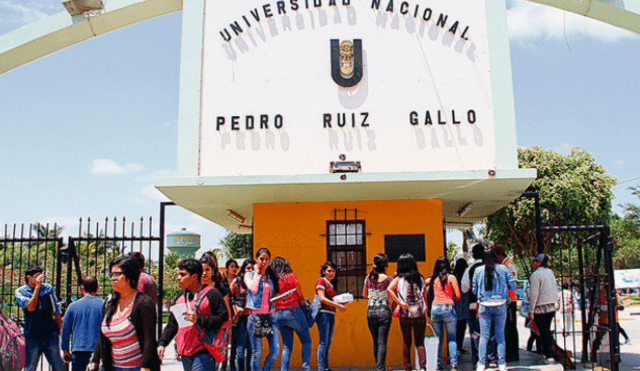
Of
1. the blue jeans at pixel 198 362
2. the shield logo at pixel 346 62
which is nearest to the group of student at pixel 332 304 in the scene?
the blue jeans at pixel 198 362

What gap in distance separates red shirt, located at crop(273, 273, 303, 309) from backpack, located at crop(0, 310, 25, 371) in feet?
9.80

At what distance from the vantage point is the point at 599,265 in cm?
838

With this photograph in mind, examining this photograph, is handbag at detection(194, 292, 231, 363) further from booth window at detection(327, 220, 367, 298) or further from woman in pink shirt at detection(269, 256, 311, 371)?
booth window at detection(327, 220, 367, 298)

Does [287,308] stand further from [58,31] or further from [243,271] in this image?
[58,31]

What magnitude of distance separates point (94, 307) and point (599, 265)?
6.78m

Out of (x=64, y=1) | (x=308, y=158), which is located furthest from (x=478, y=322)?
(x=64, y=1)

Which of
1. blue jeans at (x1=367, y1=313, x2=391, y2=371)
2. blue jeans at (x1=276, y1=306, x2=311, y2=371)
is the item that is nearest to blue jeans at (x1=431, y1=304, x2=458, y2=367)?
blue jeans at (x1=367, y1=313, x2=391, y2=371)

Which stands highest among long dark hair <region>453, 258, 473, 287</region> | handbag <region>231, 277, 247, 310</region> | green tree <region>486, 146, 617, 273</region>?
green tree <region>486, 146, 617, 273</region>

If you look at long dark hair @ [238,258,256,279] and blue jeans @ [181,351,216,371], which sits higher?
long dark hair @ [238,258,256,279]

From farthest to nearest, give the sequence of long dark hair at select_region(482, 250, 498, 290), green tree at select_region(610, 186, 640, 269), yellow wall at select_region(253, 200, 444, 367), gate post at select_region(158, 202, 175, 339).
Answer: green tree at select_region(610, 186, 640, 269) < yellow wall at select_region(253, 200, 444, 367) < gate post at select_region(158, 202, 175, 339) < long dark hair at select_region(482, 250, 498, 290)

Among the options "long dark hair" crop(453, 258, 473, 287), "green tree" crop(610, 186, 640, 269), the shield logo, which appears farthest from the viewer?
"green tree" crop(610, 186, 640, 269)

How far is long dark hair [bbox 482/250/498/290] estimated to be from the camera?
25.4ft

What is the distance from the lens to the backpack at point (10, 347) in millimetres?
6336

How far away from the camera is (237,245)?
37.3 meters
